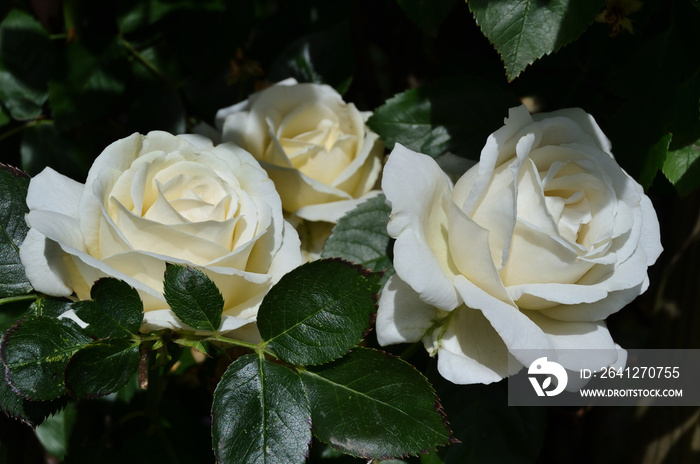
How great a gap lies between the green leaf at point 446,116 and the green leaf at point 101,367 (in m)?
0.47

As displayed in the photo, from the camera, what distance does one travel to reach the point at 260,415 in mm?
630

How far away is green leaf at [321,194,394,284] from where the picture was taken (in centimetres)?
→ 85

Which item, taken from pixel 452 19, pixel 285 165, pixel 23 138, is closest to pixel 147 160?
pixel 285 165

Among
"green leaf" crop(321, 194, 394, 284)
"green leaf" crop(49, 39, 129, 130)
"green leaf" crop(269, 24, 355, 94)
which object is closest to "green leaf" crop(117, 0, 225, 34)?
"green leaf" crop(49, 39, 129, 130)

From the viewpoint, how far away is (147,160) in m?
0.69

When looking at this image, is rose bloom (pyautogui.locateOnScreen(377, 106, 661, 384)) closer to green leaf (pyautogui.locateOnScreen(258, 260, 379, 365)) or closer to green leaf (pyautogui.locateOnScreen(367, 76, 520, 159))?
green leaf (pyautogui.locateOnScreen(258, 260, 379, 365))

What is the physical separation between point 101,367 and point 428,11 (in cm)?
60

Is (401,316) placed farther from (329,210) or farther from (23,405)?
(23,405)

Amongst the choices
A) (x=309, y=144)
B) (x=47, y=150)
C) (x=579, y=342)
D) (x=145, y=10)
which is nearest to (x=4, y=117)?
(x=47, y=150)

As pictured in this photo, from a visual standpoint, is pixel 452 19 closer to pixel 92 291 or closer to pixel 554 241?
pixel 554 241

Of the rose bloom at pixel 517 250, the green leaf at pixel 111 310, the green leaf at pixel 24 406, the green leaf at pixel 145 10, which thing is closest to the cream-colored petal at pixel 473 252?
the rose bloom at pixel 517 250

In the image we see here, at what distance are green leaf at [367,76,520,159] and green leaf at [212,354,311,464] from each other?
1.33ft

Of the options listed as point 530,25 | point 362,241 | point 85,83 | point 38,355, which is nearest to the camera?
point 38,355

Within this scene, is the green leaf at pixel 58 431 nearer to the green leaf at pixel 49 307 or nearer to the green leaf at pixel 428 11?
the green leaf at pixel 49 307
